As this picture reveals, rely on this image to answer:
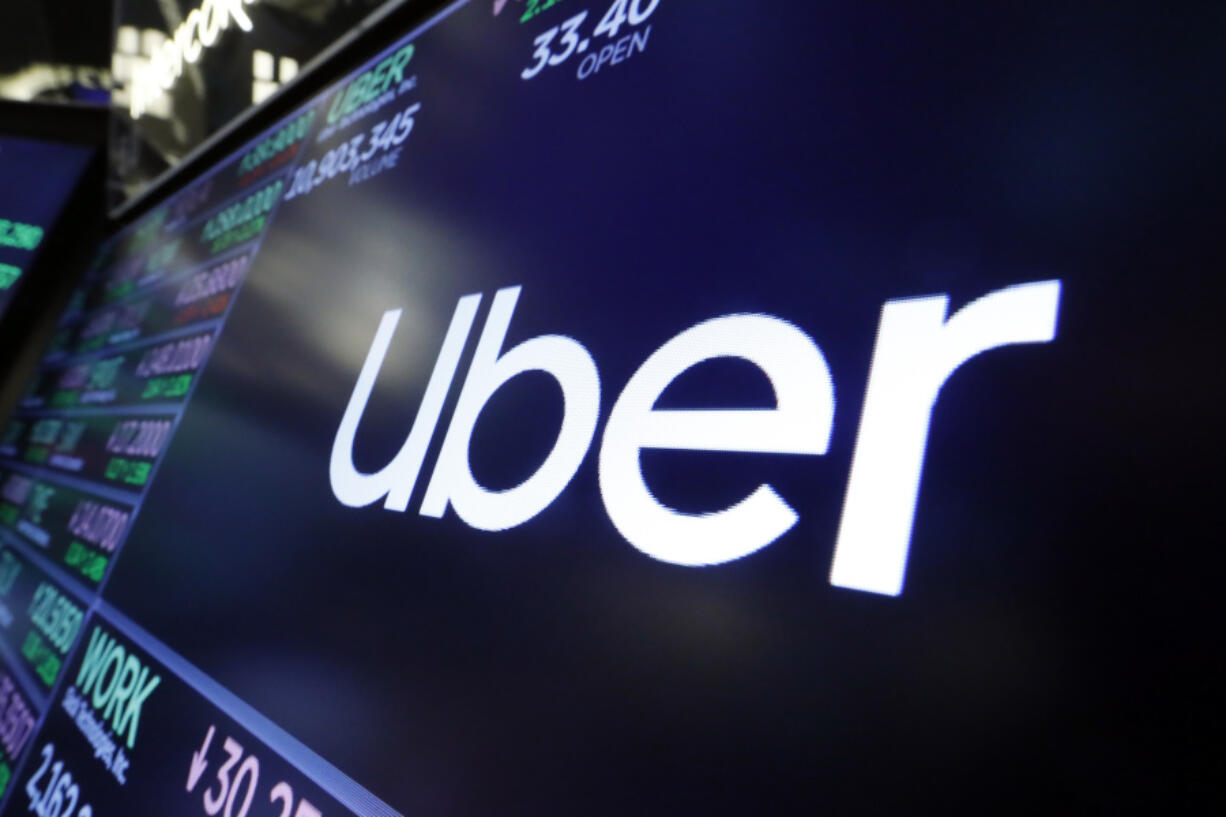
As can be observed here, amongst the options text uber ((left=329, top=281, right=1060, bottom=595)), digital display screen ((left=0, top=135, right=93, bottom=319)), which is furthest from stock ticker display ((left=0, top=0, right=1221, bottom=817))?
digital display screen ((left=0, top=135, right=93, bottom=319))

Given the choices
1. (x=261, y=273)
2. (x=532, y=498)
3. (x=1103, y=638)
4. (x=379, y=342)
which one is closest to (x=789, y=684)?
(x=1103, y=638)

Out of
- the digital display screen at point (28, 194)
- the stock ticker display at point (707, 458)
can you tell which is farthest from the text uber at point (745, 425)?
the digital display screen at point (28, 194)

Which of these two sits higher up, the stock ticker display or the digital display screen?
the digital display screen

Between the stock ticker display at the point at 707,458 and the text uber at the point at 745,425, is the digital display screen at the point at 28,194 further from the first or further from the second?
the text uber at the point at 745,425

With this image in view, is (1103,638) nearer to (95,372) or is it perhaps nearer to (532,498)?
(532,498)

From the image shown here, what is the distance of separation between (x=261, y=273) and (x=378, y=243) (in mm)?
457

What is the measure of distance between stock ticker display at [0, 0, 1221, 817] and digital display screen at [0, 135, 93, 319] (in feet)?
7.49

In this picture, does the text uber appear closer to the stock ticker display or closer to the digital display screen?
the stock ticker display

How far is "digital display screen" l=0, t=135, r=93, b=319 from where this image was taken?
9.71 ft

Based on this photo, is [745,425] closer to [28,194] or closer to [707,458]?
[707,458]

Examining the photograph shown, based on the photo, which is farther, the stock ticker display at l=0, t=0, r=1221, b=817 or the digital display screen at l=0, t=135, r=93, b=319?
the digital display screen at l=0, t=135, r=93, b=319

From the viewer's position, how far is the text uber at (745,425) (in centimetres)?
52

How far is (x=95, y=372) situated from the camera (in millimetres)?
2328

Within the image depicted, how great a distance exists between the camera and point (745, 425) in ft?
2.05
